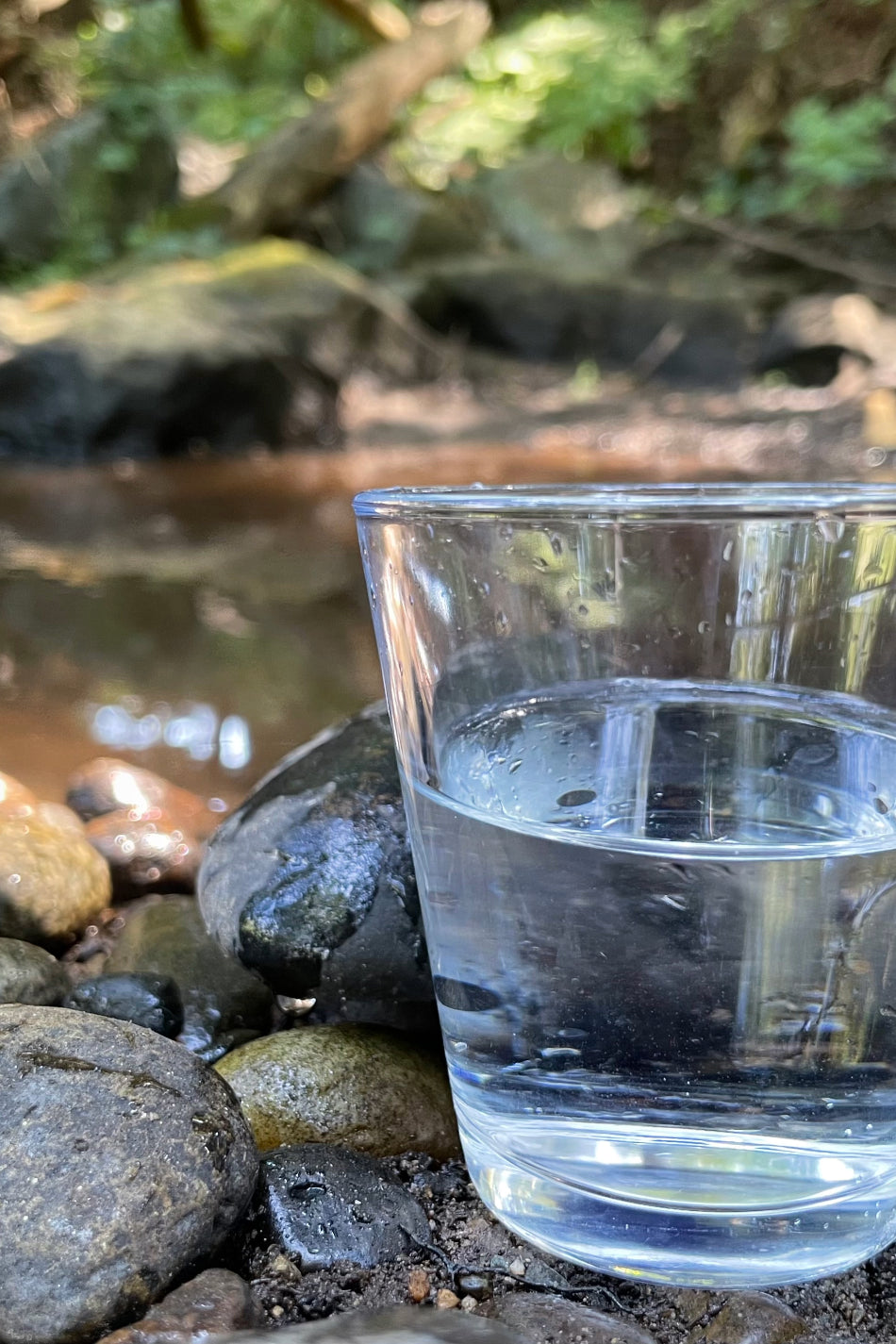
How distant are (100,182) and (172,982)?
11.2m

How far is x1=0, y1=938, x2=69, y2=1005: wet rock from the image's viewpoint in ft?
4.01

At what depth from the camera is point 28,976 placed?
49.1 inches

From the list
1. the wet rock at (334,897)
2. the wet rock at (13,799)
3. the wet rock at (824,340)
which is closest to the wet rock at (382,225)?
the wet rock at (824,340)

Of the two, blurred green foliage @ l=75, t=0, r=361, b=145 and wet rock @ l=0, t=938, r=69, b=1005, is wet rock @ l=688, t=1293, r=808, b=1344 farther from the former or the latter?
blurred green foliage @ l=75, t=0, r=361, b=145

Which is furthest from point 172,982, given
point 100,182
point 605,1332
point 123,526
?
point 100,182

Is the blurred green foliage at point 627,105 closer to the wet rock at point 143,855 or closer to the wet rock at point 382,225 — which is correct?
the wet rock at point 382,225

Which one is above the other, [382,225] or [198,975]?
[382,225]

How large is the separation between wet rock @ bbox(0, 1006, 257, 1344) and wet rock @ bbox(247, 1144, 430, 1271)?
2.1 inches

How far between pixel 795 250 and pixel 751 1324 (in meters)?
11.1

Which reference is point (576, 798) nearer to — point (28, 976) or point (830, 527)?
point (830, 527)

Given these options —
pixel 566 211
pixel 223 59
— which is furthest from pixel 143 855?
pixel 223 59

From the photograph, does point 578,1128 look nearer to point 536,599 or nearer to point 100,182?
point 536,599

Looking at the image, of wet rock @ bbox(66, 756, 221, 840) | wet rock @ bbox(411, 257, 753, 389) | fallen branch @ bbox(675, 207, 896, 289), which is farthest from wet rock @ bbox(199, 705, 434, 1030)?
fallen branch @ bbox(675, 207, 896, 289)

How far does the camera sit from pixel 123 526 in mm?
4852
